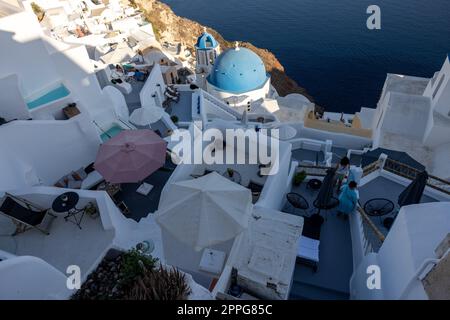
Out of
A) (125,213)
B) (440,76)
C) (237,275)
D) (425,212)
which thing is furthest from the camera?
(440,76)

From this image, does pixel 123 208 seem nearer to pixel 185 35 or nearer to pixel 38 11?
pixel 38 11

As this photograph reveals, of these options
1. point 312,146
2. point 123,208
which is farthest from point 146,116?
point 312,146

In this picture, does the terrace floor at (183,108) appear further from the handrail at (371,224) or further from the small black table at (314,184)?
the handrail at (371,224)

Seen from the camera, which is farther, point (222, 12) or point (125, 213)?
point (222, 12)

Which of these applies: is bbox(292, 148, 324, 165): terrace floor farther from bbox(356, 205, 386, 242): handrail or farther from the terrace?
the terrace

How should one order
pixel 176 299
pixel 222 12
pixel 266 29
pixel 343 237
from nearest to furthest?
pixel 176 299
pixel 343 237
pixel 266 29
pixel 222 12

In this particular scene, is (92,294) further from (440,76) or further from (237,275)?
(440,76)

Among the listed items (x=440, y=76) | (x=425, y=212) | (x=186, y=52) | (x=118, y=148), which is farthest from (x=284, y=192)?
(x=186, y=52)
